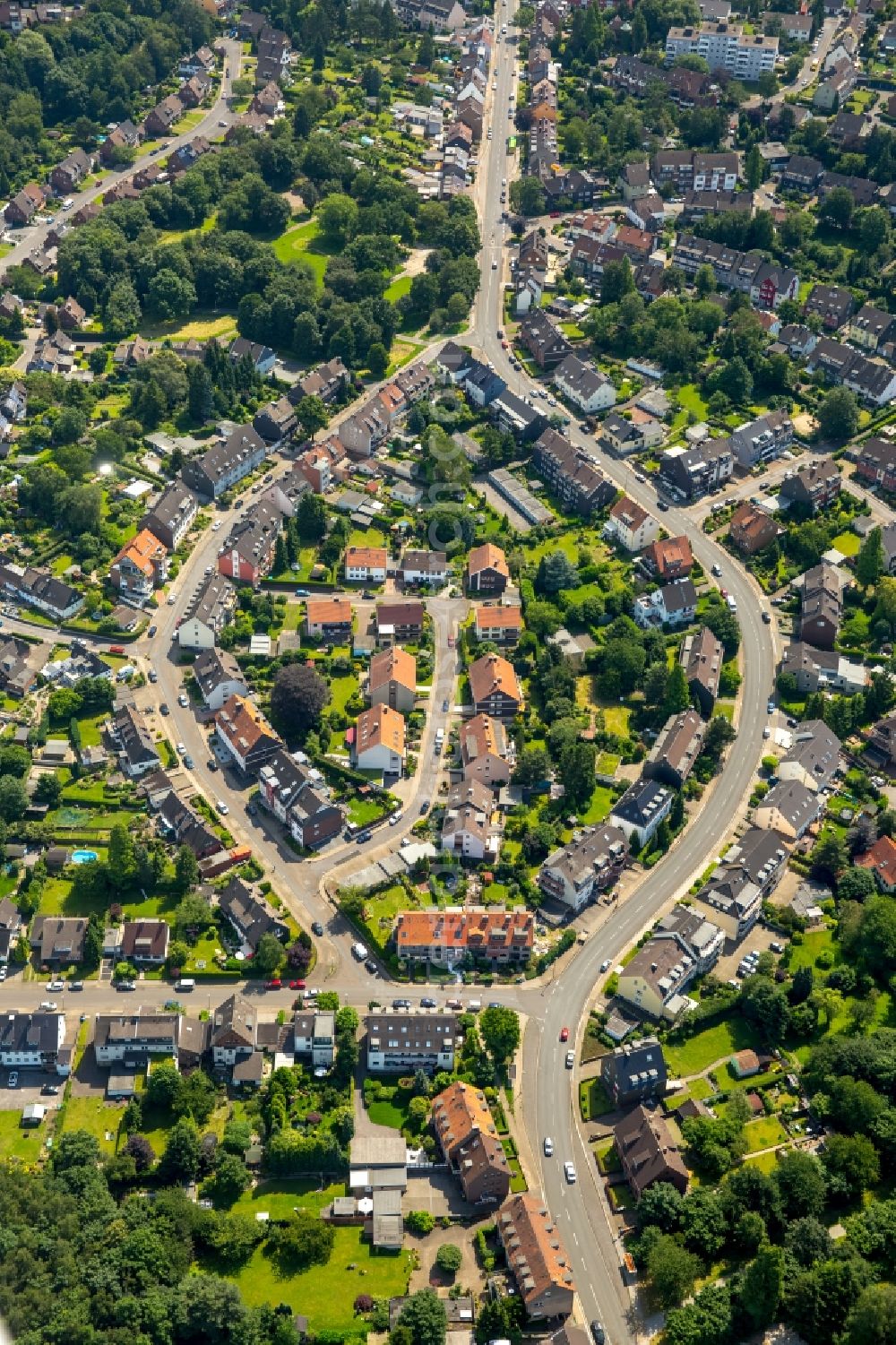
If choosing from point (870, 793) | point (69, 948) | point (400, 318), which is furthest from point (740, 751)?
point (400, 318)

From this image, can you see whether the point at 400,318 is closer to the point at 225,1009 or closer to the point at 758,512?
the point at 758,512

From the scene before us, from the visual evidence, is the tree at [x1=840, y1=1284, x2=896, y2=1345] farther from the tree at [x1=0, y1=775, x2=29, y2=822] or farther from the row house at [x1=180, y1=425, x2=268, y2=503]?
the row house at [x1=180, y1=425, x2=268, y2=503]

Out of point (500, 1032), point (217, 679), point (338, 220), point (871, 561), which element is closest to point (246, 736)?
point (217, 679)

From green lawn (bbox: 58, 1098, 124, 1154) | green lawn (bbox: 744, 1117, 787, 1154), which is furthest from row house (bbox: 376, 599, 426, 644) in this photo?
green lawn (bbox: 744, 1117, 787, 1154)

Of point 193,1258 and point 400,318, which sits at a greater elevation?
point 400,318

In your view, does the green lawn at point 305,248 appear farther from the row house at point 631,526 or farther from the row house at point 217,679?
the row house at point 217,679

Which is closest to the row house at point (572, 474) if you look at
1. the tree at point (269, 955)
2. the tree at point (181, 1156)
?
the tree at point (269, 955)
